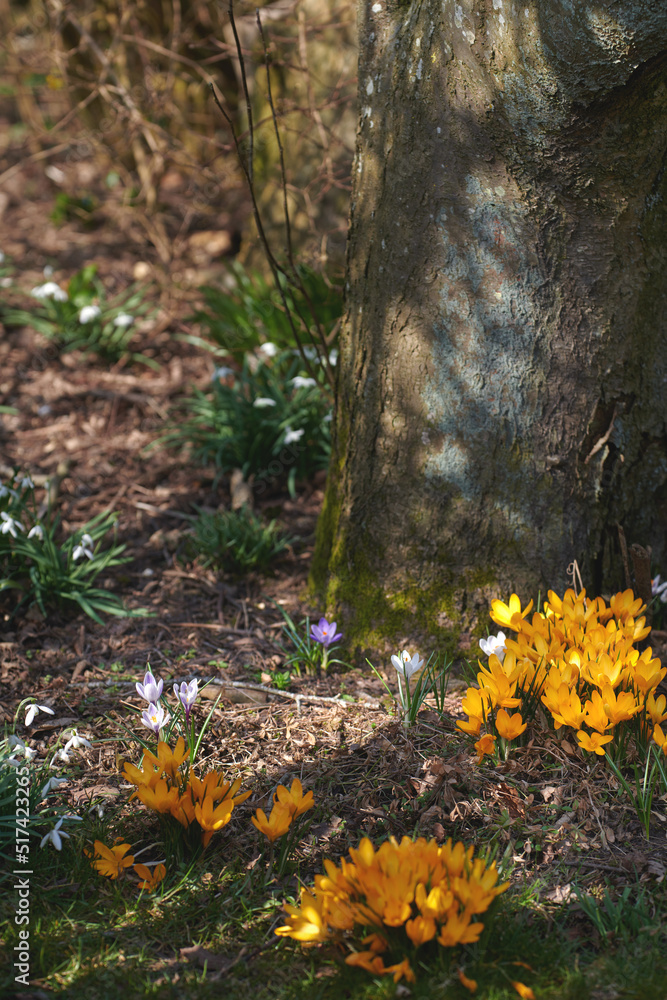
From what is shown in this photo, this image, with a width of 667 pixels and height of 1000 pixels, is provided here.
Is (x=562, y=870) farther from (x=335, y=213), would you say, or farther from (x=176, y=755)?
(x=335, y=213)

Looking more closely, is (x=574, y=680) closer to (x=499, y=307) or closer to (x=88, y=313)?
(x=499, y=307)

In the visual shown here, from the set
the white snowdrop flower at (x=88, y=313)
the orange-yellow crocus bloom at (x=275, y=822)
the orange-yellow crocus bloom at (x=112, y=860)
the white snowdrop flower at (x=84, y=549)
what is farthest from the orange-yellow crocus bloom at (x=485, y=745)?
the white snowdrop flower at (x=88, y=313)

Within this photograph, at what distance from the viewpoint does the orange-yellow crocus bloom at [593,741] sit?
6.87 ft

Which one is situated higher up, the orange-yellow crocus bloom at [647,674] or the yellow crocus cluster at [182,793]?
the orange-yellow crocus bloom at [647,674]

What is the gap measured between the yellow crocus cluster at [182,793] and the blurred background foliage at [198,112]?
9.76 feet

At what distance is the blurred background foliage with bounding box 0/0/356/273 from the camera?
4.75m

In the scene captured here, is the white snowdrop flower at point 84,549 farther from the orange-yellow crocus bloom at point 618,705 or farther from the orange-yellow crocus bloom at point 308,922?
the orange-yellow crocus bloom at point 618,705

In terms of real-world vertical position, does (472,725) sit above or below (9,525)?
below

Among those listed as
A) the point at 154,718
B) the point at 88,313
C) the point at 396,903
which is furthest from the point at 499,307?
the point at 88,313

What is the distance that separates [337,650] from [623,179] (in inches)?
72.1

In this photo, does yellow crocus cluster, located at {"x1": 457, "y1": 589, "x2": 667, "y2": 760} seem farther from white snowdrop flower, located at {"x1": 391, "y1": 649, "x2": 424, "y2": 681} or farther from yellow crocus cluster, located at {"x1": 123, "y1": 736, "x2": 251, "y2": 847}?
yellow crocus cluster, located at {"x1": 123, "y1": 736, "x2": 251, "y2": 847}

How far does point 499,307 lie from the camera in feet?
8.11

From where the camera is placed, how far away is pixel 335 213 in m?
5.16

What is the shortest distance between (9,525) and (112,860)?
5.07 ft
